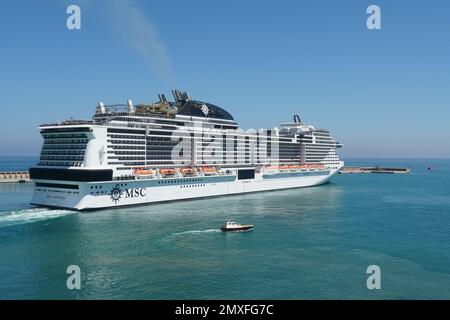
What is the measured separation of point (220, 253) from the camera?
29703 millimetres

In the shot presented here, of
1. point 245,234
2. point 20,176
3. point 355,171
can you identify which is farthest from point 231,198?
point 355,171

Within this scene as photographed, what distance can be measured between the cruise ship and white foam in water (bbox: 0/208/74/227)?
59.3 inches

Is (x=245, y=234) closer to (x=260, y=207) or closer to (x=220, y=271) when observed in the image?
(x=220, y=271)

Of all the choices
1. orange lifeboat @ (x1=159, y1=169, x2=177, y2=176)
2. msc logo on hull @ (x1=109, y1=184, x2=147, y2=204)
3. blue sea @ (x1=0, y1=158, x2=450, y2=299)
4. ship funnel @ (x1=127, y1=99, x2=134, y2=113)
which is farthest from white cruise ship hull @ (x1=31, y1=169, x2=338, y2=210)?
ship funnel @ (x1=127, y1=99, x2=134, y2=113)

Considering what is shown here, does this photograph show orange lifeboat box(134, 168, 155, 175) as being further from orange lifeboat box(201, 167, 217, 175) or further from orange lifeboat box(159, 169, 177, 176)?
orange lifeboat box(201, 167, 217, 175)

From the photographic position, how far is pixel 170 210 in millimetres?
Answer: 47406

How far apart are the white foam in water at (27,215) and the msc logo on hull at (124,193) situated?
522 cm

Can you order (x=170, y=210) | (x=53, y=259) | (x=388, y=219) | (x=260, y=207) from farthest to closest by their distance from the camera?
1. (x=260, y=207)
2. (x=170, y=210)
3. (x=388, y=219)
4. (x=53, y=259)

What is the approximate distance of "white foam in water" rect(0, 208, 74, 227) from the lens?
39125 mm

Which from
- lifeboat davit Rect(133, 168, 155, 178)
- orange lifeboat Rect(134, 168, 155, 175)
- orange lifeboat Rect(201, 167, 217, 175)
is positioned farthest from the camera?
orange lifeboat Rect(201, 167, 217, 175)

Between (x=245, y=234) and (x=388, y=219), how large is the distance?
18.6m

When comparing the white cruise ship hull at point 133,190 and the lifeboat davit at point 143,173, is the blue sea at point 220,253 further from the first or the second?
the lifeboat davit at point 143,173

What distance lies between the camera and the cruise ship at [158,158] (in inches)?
→ 1796


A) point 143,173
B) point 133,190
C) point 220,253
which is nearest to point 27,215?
point 133,190
